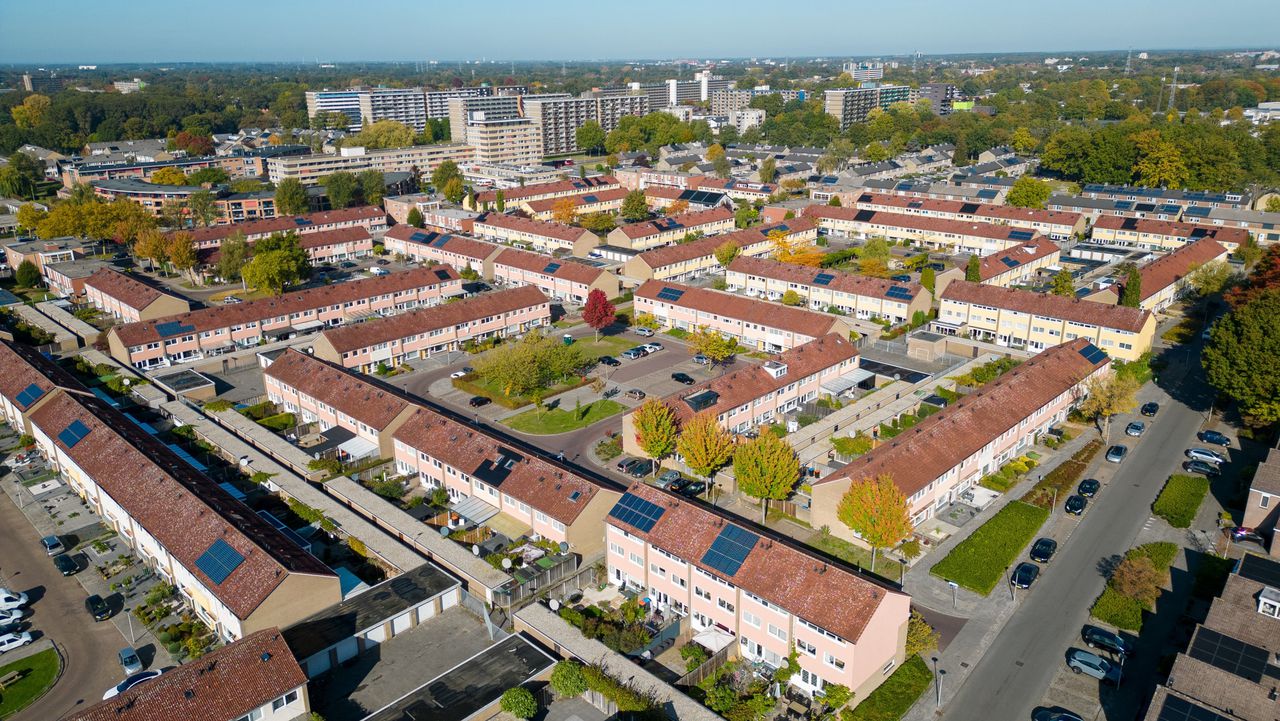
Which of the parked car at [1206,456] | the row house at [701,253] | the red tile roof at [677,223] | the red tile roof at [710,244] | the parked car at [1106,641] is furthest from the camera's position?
the red tile roof at [677,223]

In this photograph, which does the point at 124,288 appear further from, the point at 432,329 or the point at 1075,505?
the point at 1075,505

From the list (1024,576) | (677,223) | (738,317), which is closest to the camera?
(1024,576)

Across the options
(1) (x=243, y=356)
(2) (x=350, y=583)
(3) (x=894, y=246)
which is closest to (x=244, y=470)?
(2) (x=350, y=583)

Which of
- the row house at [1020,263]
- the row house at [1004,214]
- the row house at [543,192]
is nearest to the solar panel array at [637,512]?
the row house at [1020,263]

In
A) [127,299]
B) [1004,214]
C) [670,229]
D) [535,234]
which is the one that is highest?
[1004,214]

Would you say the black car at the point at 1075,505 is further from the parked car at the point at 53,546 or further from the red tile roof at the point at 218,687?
the parked car at the point at 53,546

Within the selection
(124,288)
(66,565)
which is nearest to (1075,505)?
(66,565)

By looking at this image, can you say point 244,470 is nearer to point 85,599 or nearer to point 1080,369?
point 85,599

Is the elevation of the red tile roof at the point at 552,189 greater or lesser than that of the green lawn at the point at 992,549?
greater
